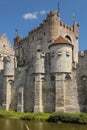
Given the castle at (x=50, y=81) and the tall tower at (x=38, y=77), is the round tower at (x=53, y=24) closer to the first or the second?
the castle at (x=50, y=81)

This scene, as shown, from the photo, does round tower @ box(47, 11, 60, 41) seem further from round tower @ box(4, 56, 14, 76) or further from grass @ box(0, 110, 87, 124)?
grass @ box(0, 110, 87, 124)

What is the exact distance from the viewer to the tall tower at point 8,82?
44000 millimetres

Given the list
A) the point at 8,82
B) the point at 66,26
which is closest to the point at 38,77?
the point at 8,82

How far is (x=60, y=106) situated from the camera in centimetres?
3709

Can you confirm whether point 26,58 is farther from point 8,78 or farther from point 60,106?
point 60,106

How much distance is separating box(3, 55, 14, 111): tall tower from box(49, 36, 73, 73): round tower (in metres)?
8.08

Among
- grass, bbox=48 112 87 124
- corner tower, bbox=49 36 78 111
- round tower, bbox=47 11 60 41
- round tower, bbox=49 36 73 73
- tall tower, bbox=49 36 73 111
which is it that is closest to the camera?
grass, bbox=48 112 87 124

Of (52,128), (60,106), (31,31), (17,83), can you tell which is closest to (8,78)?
(17,83)

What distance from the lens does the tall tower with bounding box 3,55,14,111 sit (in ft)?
144

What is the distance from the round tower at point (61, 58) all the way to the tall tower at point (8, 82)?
26.5 feet

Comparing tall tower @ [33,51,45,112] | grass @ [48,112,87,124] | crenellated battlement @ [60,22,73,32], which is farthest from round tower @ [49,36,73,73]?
crenellated battlement @ [60,22,73,32]

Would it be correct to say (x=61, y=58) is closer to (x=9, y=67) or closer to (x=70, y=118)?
(x=70, y=118)

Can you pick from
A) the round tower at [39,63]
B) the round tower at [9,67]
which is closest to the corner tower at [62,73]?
the round tower at [39,63]

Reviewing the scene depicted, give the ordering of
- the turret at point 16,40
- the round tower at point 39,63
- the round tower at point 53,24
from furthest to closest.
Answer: the turret at point 16,40, the round tower at point 53,24, the round tower at point 39,63
